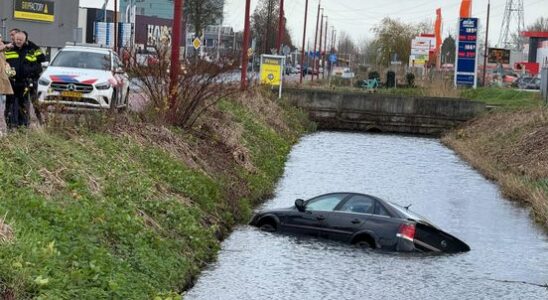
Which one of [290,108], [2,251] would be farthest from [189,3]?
[2,251]

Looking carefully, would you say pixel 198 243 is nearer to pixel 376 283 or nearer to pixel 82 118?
pixel 376 283

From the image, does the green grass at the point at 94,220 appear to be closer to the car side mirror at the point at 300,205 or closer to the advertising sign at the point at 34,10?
the car side mirror at the point at 300,205

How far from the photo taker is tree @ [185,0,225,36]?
95.0 meters

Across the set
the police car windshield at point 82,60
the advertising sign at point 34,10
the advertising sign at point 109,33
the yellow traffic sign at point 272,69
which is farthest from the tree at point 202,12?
the police car windshield at point 82,60

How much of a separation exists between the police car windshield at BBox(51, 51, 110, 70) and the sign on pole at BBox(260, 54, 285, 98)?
2881 centimetres

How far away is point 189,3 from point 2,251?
8875cm

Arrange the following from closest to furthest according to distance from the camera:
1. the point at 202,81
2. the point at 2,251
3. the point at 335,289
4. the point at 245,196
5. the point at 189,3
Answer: the point at 2,251, the point at 335,289, the point at 245,196, the point at 202,81, the point at 189,3

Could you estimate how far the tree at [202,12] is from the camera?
9500 cm

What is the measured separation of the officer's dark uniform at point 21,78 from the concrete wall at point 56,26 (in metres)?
56.2

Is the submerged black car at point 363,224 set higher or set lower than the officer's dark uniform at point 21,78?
lower

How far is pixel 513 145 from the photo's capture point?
129 feet

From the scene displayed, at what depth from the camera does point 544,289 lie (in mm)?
16672

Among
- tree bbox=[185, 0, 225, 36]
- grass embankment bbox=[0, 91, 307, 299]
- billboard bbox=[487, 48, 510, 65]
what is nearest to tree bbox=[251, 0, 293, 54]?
tree bbox=[185, 0, 225, 36]

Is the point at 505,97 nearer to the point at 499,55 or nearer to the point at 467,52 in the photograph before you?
the point at 467,52
